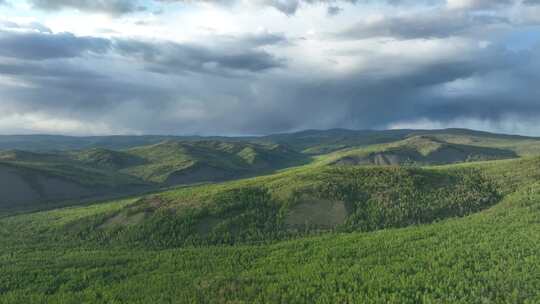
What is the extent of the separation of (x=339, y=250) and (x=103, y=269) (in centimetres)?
3294

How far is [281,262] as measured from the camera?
56.1m

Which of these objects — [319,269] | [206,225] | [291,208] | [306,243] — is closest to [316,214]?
[291,208]

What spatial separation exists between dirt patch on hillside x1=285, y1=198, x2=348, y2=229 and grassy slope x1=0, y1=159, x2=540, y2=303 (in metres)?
9.61

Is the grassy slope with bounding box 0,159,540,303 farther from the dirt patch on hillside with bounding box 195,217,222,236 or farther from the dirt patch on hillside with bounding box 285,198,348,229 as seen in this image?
the dirt patch on hillside with bounding box 195,217,222,236

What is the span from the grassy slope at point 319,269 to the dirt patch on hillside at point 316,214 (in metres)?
9.61

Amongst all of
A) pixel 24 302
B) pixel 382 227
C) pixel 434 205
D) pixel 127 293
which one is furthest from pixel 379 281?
pixel 434 205

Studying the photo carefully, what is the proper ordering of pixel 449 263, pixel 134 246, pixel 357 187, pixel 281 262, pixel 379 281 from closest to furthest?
1. pixel 379 281
2. pixel 449 263
3. pixel 281 262
4. pixel 134 246
5. pixel 357 187

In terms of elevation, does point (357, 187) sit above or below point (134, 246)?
above

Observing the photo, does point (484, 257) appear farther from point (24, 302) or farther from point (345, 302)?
point (24, 302)

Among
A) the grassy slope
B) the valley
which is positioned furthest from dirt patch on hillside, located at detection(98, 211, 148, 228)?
the grassy slope

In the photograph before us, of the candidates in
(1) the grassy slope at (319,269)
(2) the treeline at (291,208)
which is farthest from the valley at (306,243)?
(2) the treeline at (291,208)

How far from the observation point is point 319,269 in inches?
1997

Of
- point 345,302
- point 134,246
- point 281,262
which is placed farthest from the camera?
point 134,246

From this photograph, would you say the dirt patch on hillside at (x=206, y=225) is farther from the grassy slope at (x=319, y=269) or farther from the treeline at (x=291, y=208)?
the grassy slope at (x=319, y=269)
